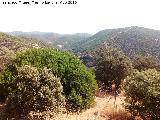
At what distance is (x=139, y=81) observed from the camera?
21422 millimetres

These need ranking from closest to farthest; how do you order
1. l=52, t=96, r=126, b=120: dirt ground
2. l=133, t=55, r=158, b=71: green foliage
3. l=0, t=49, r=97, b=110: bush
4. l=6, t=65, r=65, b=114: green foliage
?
l=6, t=65, r=65, b=114: green foliage, l=52, t=96, r=126, b=120: dirt ground, l=0, t=49, r=97, b=110: bush, l=133, t=55, r=158, b=71: green foliage

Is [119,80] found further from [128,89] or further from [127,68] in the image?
[128,89]

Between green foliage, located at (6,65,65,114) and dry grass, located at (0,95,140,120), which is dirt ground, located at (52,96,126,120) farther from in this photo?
green foliage, located at (6,65,65,114)

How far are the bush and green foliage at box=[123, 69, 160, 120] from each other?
342 centimetres

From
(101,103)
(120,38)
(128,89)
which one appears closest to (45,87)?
(128,89)

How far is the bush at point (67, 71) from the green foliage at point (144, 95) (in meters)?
3.42

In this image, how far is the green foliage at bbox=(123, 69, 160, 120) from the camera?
65.4 feet

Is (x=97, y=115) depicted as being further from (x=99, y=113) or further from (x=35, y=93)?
(x=35, y=93)

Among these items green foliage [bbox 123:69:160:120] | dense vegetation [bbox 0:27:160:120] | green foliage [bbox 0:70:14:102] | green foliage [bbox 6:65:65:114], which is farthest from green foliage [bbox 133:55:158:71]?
green foliage [bbox 6:65:65:114]

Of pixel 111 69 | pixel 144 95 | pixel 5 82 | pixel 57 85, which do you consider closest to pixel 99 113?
pixel 144 95

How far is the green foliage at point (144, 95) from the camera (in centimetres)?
1994

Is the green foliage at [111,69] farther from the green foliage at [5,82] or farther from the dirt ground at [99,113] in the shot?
the green foliage at [5,82]

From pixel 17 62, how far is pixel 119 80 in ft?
49.3

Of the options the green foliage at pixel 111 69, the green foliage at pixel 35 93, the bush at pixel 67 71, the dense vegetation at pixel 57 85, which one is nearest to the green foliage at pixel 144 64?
the green foliage at pixel 111 69
